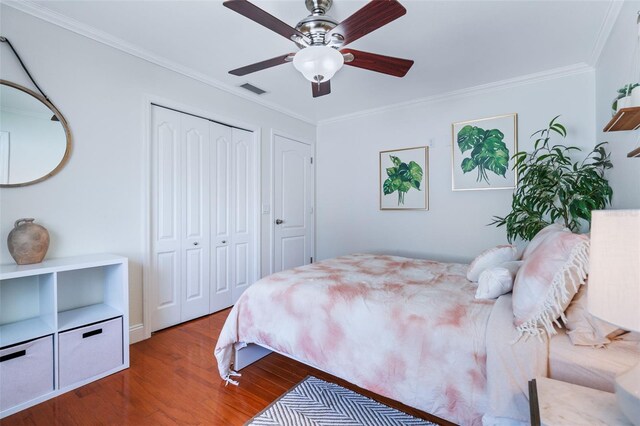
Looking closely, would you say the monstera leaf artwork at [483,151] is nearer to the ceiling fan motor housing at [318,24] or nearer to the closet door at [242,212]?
the ceiling fan motor housing at [318,24]

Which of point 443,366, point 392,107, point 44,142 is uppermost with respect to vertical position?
point 392,107

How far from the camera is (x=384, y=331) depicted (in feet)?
4.91

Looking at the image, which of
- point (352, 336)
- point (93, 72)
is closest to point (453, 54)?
point (352, 336)

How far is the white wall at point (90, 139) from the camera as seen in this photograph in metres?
1.99

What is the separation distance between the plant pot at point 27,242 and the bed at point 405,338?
1325mm

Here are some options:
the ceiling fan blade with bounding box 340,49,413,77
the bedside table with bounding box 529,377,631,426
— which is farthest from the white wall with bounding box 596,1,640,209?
the bedside table with bounding box 529,377,631,426

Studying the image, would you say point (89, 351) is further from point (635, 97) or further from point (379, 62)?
point (635, 97)

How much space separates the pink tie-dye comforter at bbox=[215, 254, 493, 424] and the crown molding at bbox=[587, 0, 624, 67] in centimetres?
210

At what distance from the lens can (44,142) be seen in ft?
6.75

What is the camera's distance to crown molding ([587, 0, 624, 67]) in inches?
77.3

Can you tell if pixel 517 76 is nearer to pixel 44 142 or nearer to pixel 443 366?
pixel 443 366

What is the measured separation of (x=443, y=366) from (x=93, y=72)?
3.13 meters

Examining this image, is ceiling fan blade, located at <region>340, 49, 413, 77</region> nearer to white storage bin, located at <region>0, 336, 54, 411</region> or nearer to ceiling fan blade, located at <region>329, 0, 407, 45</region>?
ceiling fan blade, located at <region>329, 0, 407, 45</region>

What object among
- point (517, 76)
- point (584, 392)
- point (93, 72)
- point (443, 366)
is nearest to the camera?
point (584, 392)
